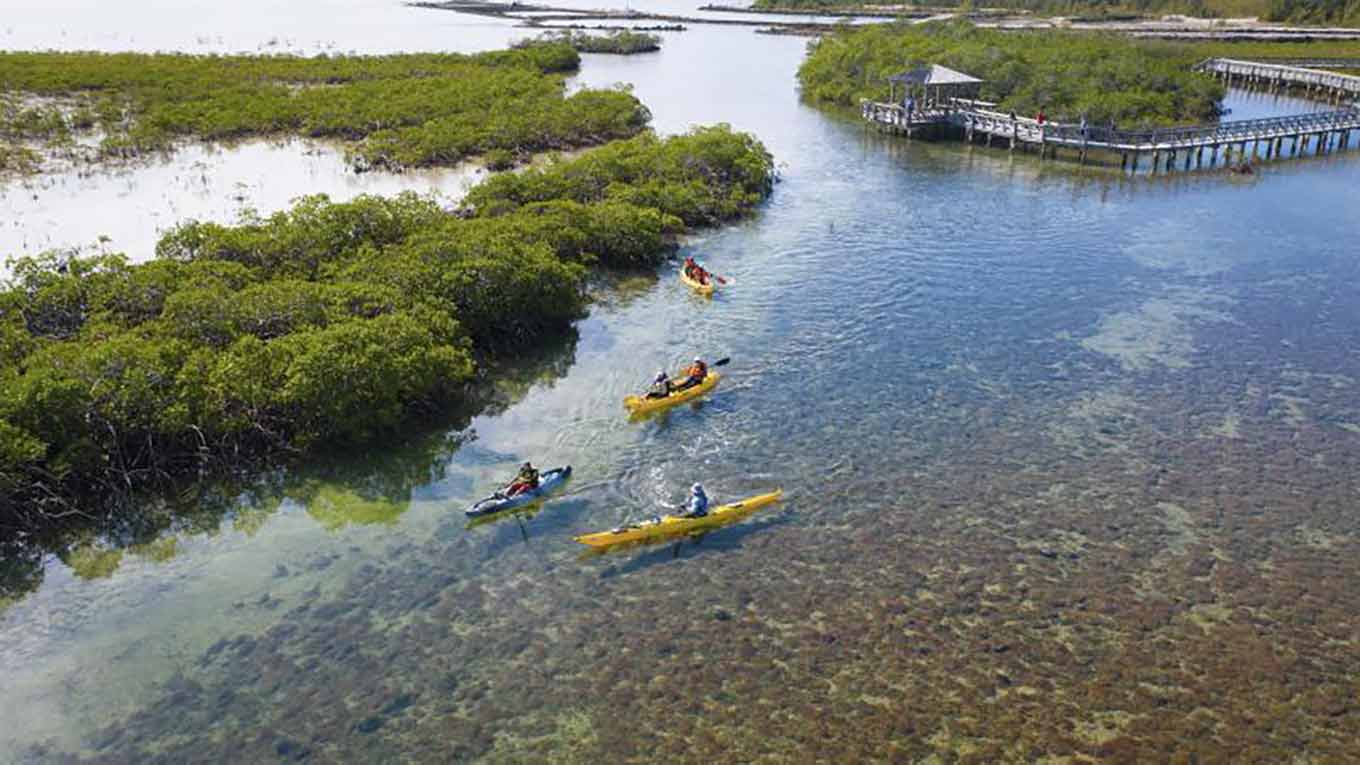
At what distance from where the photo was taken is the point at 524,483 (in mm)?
22391

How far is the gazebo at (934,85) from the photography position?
6072cm

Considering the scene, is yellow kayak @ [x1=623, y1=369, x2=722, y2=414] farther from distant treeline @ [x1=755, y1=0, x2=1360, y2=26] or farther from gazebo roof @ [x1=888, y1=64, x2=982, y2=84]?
distant treeline @ [x1=755, y1=0, x2=1360, y2=26]

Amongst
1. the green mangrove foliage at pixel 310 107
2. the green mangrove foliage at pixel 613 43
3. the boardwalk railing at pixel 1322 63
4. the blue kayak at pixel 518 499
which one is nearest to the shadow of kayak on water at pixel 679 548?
the blue kayak at pixel 518 499

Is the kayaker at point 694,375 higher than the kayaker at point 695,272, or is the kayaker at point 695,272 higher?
the kayaker at point 695,272

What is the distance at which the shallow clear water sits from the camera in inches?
659

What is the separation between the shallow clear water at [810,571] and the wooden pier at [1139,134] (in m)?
24.2

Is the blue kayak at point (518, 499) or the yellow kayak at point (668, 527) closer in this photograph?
the yellow kayak at point (668, 527)

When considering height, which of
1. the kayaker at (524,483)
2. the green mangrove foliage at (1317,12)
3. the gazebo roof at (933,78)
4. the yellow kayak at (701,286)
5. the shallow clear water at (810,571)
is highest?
the green mangrove foliage at (1317,12)

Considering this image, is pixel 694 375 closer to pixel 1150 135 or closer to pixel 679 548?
pixel 679 548

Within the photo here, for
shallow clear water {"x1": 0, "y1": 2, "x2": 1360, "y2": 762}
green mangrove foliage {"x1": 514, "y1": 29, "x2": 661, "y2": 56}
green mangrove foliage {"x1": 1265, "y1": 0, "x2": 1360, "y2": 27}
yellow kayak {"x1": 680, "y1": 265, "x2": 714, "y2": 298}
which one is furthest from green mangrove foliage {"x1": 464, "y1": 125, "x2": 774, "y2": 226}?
green mangrove foliage {"x1": 1265, "y1": 0, "x2": 1360, "y2": 27}

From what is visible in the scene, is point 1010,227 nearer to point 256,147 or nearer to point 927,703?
point 927,703

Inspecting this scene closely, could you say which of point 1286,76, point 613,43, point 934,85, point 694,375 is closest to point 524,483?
point 694,375

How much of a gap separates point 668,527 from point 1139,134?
46.6 meters

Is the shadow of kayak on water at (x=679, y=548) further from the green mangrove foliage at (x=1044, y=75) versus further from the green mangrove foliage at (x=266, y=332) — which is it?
the green mangrove foliage at (x=1044, y=75)
